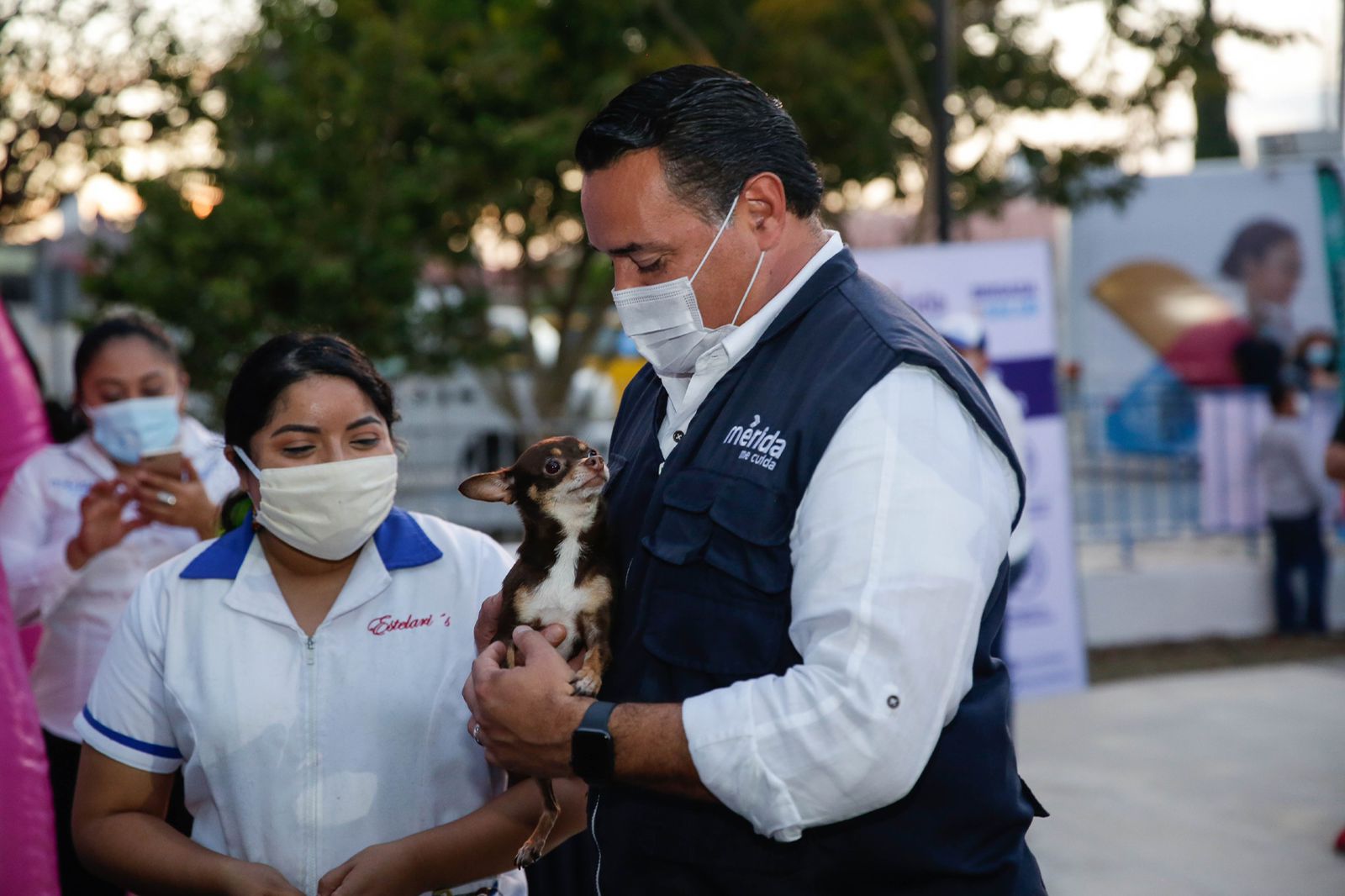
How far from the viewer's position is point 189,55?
9719 millimetres

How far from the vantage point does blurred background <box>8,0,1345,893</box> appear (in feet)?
23.5

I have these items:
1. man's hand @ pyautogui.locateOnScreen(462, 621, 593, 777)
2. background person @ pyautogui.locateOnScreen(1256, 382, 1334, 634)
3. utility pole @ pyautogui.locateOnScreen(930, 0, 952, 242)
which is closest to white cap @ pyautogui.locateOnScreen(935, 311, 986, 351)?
utility pole @ pyautogui.locateOnScreen(930, 0, 952, 242)

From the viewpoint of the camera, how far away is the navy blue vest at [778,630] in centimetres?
177

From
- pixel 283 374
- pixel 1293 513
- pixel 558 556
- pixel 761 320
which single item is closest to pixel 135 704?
pixel 283 374

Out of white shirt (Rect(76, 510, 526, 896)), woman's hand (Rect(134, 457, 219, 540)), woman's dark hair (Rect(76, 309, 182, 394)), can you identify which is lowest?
white shirt (Rect(76, 510, 526, 896))

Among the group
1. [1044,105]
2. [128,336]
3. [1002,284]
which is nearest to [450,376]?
[1002,284]

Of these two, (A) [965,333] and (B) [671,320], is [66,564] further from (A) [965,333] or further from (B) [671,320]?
(A) [965,333]

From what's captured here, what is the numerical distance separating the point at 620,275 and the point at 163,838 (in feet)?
4.46

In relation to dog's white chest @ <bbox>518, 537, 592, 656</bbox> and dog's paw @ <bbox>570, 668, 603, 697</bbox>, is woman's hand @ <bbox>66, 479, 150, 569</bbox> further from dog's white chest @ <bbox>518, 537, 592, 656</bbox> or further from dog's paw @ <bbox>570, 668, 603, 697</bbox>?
dog's paw @ <bbox>570, 668, 603, 697</bbox>

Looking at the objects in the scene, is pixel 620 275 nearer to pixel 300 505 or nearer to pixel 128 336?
pixel 300 505

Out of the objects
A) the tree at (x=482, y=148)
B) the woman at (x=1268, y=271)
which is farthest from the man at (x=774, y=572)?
the woman at (x=1268, y=271)

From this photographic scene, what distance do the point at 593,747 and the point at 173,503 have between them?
2.40 m

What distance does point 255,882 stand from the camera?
2264mm

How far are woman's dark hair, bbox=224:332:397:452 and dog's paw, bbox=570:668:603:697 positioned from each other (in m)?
0.97
